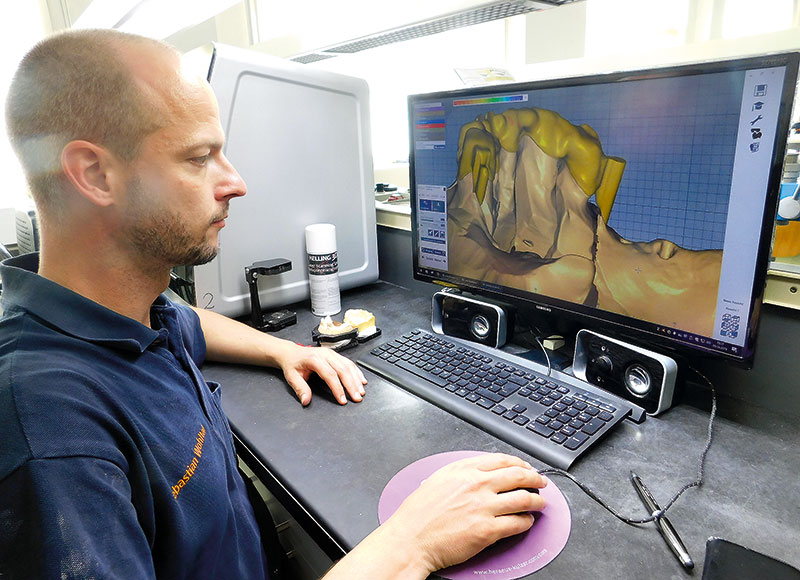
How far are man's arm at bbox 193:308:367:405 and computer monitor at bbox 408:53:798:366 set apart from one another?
1.18 ft

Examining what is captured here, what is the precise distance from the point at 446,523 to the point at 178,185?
1.73 feet

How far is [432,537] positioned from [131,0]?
2096mm

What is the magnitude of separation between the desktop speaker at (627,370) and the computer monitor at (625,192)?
0.12 feet

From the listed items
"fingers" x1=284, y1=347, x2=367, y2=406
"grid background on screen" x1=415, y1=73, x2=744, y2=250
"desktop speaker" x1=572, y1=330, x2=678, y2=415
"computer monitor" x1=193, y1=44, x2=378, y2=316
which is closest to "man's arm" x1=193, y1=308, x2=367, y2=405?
"fingers" x1=284, y1=347, x2=367, y2=406

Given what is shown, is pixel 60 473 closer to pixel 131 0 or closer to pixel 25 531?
pixel 25 531

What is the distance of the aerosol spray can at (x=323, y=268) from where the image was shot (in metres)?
1.23

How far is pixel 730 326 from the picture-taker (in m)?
0.72

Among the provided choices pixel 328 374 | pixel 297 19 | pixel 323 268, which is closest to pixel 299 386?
pixel 328 374

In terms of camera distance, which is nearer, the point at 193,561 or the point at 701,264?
the point at 193,561

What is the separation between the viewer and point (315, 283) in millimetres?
1255

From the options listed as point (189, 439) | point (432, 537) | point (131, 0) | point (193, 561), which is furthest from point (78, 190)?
point (131, 0)

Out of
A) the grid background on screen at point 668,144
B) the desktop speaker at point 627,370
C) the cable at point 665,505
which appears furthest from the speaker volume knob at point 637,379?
the grid background on screen at point 668,144

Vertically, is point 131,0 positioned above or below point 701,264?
above

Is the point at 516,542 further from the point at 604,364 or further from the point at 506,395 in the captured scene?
the point at 604,364
